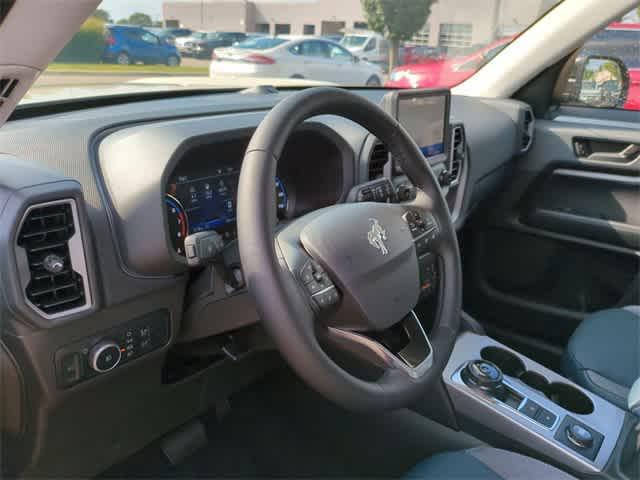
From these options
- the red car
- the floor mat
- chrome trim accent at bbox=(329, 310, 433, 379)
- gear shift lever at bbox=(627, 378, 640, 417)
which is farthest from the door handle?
chrome trim accent at bbox=(329, 310, 433, 379)

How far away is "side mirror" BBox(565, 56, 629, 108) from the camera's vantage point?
283 centimetres

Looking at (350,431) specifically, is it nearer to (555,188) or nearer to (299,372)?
(299,372)

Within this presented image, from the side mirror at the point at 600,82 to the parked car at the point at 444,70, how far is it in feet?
1.46

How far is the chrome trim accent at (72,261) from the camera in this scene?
113 centimetres

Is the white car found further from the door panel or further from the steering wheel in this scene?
the steering wheel

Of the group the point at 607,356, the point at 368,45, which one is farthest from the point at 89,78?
the point at 368,45

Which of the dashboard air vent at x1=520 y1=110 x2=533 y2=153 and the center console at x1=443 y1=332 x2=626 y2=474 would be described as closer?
the center console at x1=443 y1=332 x2=626 y2=474

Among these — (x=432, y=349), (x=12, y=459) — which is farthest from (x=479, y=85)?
(x=12, y=459)

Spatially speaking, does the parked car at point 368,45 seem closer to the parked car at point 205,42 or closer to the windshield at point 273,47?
the windshield at point 273,47

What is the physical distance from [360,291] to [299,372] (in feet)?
0.71

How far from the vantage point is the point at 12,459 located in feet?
5.00

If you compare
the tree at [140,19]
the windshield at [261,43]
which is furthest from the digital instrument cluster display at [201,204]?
the windshield at [261,43]

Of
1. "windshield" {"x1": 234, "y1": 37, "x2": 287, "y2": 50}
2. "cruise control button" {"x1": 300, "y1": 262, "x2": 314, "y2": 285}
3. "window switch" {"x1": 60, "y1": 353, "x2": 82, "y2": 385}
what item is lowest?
"window switch" {"x1": 60, "y1": 353, "x2": 82, "y2": 385}

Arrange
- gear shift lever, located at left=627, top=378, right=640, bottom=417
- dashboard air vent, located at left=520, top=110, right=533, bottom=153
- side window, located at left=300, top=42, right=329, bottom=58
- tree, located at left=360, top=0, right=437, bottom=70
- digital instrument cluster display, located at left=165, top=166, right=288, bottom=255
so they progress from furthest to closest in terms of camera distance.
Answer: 1. side window, located at left=300, top=42, right=329, bottom=58
2. tree, located at left=360, top=0, right=437, bottom=70
3. dashboard air vent, located at left=520, top=110, right=533, bottom=153
4. gear shift lever, located at left=627, top=378, right=640, bottom=417
5. digital instrument cluster display, located at left=165, top=166, right=288, bottom=255
